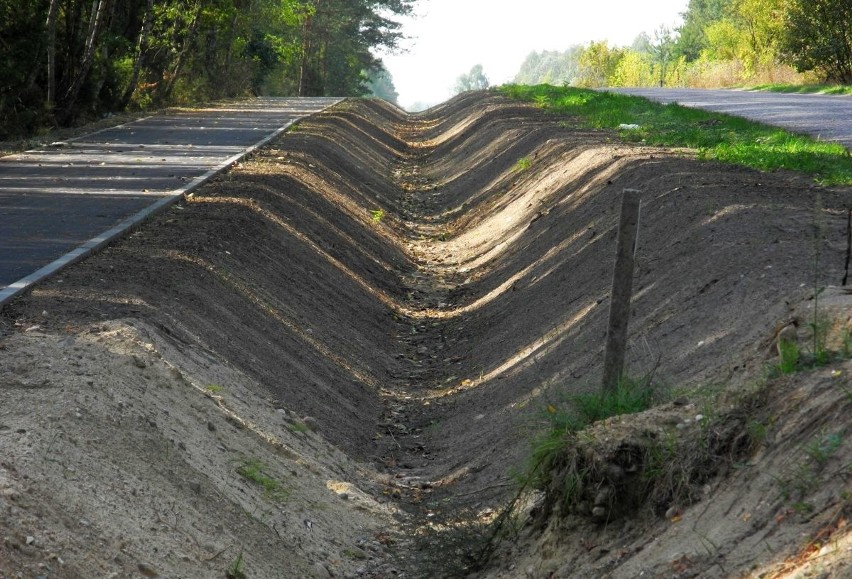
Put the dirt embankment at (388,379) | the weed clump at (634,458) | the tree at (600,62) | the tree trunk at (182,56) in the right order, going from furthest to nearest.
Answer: the tree at (600,62) → the tree trunk at (182,56) → the weed clump at (634,458) → the dirt embankment at (388,379)

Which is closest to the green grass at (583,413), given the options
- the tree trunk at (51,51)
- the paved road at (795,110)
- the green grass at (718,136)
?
the green grass at (718,136)

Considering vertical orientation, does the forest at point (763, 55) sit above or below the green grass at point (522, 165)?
above

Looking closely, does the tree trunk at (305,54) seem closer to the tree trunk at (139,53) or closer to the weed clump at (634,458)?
the tree trunk at (139,53)

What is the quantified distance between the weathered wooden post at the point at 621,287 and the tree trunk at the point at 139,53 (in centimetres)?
2142

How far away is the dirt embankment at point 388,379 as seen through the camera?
15.2 ft

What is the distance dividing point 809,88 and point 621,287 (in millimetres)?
28171

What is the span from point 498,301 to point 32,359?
616 centimetres

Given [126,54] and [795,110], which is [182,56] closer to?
[126,54]

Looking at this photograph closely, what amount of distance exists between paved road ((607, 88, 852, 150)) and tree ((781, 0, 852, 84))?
245 inches

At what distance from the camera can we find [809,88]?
3155 cm

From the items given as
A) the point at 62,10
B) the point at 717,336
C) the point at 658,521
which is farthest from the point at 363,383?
the point at 62,10

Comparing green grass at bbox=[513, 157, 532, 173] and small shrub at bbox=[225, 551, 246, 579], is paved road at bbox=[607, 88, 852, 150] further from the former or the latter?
small shrub at bbox=[225, 551, 246, 579]

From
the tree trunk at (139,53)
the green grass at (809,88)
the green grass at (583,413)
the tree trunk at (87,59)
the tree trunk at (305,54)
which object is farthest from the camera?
the tree trunk at (305,54)

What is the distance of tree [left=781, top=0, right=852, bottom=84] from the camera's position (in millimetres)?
33062
